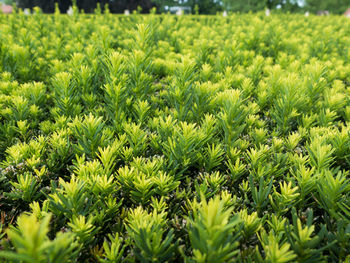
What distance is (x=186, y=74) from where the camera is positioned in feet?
6.00

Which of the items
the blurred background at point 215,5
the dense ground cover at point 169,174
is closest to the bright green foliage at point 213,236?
the dense ground cover at point 169,174

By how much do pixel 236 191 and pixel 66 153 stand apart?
975mm

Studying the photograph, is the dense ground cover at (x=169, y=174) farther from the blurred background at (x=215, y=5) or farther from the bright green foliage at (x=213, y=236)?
the blurred background at (x=215, y=5)

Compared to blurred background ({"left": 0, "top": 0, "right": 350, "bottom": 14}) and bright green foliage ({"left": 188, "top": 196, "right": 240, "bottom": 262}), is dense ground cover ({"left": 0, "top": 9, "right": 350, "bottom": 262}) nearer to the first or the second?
bright green foliage ({"left": 188, "top": 196, "right": 240, "bottom": 262})

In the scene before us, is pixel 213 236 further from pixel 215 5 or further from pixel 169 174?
pixel 215 5

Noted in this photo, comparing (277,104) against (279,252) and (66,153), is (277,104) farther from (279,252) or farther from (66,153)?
(66,153)

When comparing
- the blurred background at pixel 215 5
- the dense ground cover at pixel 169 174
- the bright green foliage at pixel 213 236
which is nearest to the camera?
the bright green foliage at pixel 213 236

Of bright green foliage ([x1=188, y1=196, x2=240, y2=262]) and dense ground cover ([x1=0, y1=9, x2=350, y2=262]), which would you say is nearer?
bright green foliage ([x1=188, y1=196, x2=240, y2=262])

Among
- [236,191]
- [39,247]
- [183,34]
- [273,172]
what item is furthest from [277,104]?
[183,34]

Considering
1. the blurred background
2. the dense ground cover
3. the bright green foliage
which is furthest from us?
the blurred background

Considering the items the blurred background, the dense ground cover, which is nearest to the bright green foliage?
the dense ground cover

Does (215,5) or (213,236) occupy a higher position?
(215,5)

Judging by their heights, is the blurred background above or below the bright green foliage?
above

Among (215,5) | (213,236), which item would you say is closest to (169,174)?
(213,236)
